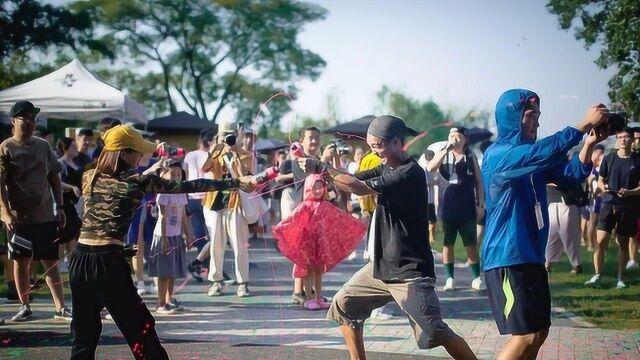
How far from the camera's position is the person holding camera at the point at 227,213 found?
9.55 m

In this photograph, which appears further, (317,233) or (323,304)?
(323,304)

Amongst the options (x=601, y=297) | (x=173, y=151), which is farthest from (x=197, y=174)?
(x=601, y=297)

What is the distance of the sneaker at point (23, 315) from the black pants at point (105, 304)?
3447mm

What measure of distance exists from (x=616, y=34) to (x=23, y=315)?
11480 mm

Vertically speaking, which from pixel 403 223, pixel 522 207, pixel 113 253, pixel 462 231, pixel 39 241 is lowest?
pixel 462 231

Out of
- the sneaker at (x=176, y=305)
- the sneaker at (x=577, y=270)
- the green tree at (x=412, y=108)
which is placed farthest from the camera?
the green tree at (x=412, y=108)

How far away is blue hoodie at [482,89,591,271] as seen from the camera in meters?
4.51

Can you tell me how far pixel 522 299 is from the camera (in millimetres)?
4492

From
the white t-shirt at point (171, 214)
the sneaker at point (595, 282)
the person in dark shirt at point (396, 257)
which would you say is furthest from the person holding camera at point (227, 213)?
the sneaker at point (595, 282)

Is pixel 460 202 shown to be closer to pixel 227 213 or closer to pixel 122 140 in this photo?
pixel 227 213

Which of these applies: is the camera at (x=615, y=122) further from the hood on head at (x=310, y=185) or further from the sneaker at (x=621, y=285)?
the sneaker at (x=621, y=285)

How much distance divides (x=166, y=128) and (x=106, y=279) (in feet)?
70.7

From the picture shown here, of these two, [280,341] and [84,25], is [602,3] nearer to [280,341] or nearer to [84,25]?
[280,341]

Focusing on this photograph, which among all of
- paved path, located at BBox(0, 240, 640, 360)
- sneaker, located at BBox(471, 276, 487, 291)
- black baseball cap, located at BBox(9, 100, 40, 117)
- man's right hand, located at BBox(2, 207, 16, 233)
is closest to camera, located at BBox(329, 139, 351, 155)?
paved path, located at BBox(0, 240, 640, 360)
